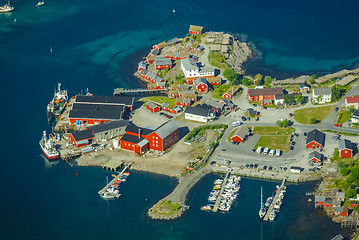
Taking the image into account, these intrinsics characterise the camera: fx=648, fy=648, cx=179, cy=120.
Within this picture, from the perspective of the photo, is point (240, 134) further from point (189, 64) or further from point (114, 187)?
point (189, 64)

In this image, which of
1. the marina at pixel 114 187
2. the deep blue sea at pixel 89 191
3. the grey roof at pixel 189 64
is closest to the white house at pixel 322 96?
the deep blue sea at pixel 89 191

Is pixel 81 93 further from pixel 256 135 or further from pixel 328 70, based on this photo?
pixel 328 70

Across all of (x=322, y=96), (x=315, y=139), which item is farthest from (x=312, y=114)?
(x=315, y=139)

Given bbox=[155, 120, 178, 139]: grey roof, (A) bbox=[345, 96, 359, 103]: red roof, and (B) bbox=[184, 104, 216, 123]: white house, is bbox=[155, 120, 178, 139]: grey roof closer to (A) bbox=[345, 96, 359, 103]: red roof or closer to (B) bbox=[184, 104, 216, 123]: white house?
(B) bbox=[184, 104, 216, 123]: white house

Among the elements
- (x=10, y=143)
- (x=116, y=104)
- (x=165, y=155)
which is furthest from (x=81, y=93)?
(x=165, y=155)

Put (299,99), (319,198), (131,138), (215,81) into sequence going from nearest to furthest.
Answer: (319,198)
(131,138)
(299,99)
(215,81)

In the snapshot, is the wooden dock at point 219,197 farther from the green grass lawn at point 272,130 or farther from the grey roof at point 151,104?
the grey roof at point 151,104

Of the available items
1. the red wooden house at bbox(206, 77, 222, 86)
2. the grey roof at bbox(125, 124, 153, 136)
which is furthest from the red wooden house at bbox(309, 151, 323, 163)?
the red wooden house at bbox(206, 77, 222, 86)
